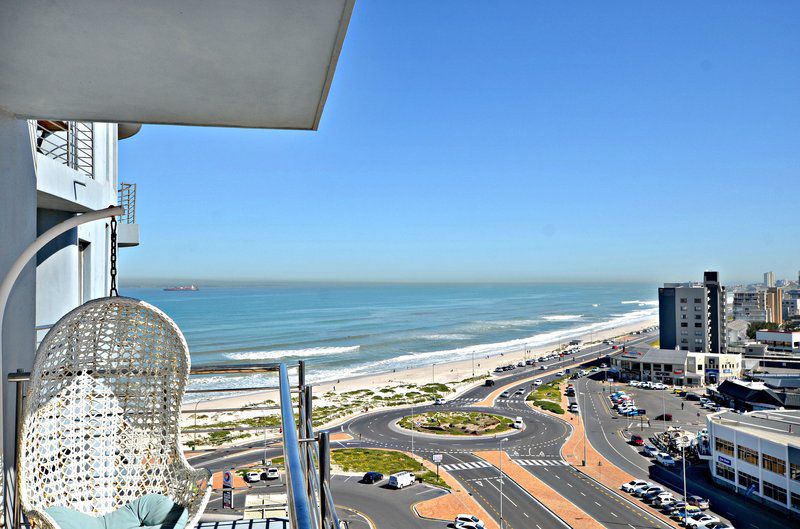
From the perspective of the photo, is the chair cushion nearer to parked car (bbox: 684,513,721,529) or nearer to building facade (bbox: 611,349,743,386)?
parked car (bbox: 684,513,721,529)

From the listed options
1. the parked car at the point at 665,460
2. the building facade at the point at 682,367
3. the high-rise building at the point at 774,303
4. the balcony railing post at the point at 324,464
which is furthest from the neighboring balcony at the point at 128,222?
the high-rise building at the point at 774,303

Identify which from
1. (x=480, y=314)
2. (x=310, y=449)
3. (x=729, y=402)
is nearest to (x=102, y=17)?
(x=310, y=449)

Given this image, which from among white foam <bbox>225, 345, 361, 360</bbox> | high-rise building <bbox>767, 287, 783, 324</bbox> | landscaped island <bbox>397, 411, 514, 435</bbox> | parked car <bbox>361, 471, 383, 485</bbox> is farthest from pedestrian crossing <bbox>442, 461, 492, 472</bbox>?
high-rise building <bbox>767, 287, 783, 324</bbox>

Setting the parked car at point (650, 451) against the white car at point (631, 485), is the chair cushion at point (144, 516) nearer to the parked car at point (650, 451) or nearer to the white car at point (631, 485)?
the white car at point (631, 485)

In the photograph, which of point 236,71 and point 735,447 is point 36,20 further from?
point 735,447

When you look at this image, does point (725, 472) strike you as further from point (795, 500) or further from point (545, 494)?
point (545, 494)

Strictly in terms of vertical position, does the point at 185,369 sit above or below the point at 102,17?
below
